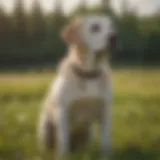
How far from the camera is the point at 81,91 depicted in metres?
1.55

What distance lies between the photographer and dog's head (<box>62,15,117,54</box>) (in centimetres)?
152

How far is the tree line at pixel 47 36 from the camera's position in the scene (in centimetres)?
158

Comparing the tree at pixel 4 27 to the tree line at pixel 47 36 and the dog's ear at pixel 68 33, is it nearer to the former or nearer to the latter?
the tree line at pixel 47 36

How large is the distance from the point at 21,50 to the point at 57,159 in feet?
1.13

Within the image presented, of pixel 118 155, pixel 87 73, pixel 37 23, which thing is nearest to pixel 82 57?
pixel 87 73

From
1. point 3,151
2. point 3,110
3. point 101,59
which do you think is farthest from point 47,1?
point 3,151

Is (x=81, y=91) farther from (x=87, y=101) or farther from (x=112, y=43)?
(x=112, y=43)

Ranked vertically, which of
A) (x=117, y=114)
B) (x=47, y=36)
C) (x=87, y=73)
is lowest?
(x=117, y=114)

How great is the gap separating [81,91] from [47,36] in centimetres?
20

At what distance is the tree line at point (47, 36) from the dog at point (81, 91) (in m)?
0.04

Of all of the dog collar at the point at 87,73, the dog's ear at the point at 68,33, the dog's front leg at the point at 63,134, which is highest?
the dog's ear at the point at 68,33

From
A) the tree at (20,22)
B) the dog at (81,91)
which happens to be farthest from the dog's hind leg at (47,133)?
the tree at (20,22)

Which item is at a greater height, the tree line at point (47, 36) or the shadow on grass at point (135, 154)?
the tree line at point (47, 36)

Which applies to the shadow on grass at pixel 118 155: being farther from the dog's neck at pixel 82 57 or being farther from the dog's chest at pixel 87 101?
the dog's neck at pixel 82 57
